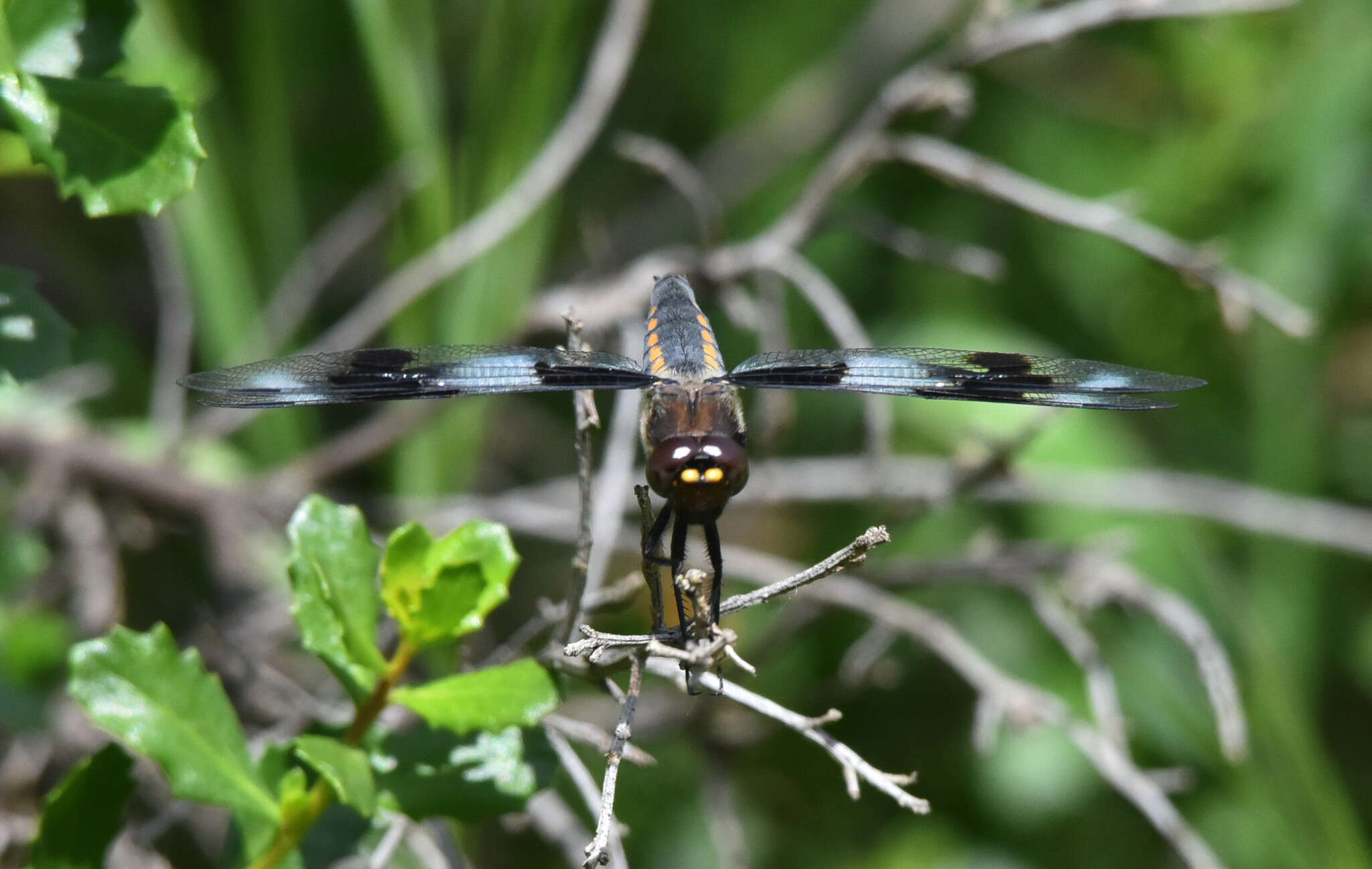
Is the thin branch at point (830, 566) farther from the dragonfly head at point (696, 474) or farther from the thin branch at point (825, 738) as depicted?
the dragonfly head at point (696, 474)

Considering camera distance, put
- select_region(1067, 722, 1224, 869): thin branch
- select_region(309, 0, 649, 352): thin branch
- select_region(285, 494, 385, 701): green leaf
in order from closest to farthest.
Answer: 1. select_region(285, 494, 385, 701): green leaf
2. select_region(1067, 722, 1224, 869): thin branch
3. select_region(309, 0, 649, 352): thin branch

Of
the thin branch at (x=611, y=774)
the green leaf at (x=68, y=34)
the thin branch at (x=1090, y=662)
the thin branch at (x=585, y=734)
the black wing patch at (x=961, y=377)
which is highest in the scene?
the green leaf at (x=68, y=34)

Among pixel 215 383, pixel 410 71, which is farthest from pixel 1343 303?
pixel 215 383

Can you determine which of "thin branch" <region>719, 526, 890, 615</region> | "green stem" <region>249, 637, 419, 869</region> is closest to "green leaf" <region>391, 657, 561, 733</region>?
"green stem" <region>249, 637, 419, 869</region>

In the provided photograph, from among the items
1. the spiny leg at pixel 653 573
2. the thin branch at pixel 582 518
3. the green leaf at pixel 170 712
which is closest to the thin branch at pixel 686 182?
the thin branch at pixel 582 518

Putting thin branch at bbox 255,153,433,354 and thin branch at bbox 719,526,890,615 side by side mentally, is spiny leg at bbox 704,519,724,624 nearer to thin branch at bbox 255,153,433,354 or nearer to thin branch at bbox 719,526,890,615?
thin branch at bbox 719,526,890,615

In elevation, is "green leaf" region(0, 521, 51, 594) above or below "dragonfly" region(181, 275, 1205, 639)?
below
